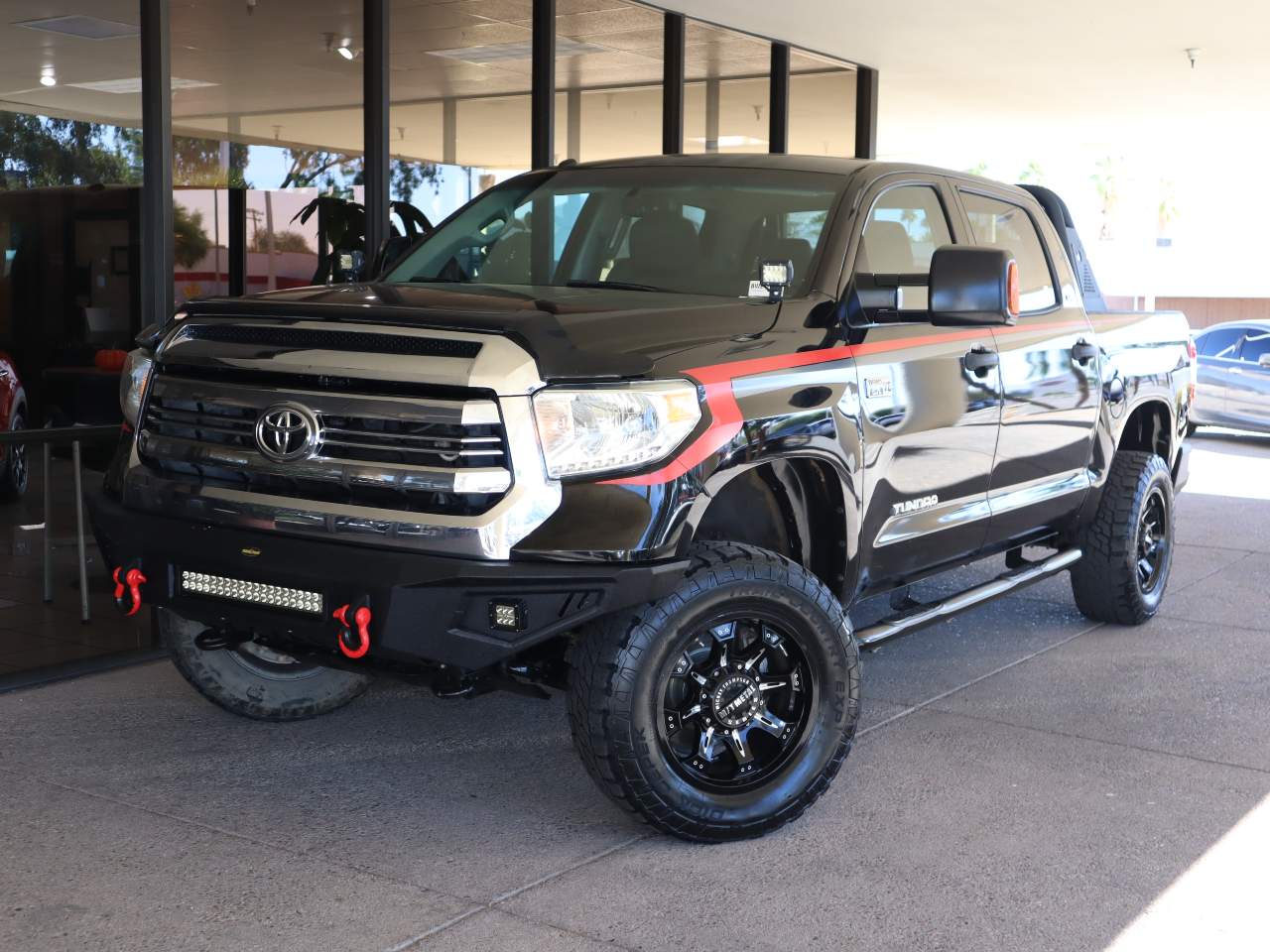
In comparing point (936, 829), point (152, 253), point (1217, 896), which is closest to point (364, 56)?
point (152, 253)

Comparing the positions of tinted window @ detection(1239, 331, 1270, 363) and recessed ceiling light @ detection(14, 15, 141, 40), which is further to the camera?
tinted window @ detection(1239, 331, 1270, 363)

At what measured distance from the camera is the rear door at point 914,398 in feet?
15.6

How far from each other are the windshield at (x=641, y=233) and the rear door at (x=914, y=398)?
0.86 ft

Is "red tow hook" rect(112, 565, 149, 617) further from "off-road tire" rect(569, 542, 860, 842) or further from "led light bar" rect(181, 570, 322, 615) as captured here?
"off-road tire" rect(569, 542, 860, 842)

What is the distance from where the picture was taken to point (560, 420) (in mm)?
3797

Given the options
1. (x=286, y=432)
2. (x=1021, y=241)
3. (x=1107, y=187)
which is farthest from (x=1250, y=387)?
(x=1107, y=187)

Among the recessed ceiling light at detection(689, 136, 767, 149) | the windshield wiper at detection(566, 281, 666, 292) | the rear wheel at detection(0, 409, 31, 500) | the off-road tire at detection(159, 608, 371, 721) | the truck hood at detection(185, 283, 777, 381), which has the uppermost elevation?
the recessed ceiling light at detection(689, 136, 767, 149)

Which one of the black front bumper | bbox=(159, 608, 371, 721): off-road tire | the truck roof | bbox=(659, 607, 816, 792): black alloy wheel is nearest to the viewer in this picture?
the black front bumper

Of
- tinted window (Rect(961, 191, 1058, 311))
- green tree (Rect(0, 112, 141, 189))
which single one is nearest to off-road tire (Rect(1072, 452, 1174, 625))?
tinted window (Rect(961, 191, 1058, 311))

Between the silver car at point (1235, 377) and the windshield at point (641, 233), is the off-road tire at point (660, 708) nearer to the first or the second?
the windshield at point (641, 233)

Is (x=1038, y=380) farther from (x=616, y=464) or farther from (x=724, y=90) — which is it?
(x=724, y=90)

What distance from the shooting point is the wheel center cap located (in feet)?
13.7

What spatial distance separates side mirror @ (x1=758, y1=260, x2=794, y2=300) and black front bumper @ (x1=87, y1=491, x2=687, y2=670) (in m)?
1.08

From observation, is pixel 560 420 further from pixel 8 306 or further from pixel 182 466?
pixel 8 306
